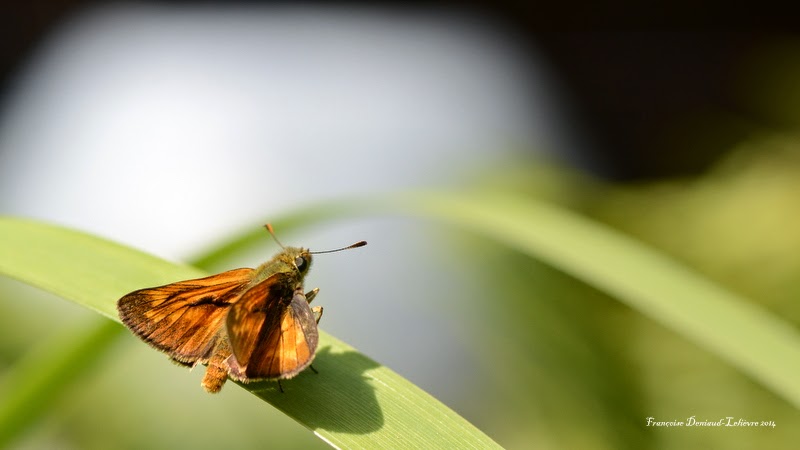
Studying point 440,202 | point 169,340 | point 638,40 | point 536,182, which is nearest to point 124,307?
point 169,340

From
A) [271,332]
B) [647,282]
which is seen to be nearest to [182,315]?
[271,332]

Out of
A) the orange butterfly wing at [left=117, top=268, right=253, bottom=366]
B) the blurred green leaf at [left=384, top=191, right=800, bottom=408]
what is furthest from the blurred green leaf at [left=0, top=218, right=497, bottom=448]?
the blurred green leaf at [left=384, top=191, right=800, bottom=408]

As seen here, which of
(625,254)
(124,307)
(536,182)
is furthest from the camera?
(536,182)

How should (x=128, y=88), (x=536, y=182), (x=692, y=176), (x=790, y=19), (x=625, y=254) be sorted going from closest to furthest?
(x=625, y=254) < (x=536, y=182) < (x=692, y=176) < (x=128, y=88) < (x=790, y=19)

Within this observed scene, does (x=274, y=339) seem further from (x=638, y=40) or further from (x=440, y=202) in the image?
(x=638, y=40)

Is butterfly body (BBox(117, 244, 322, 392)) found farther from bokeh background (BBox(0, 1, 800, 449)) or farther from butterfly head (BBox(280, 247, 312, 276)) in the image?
bokeh background (BBox(0, 1, 800, 449))
